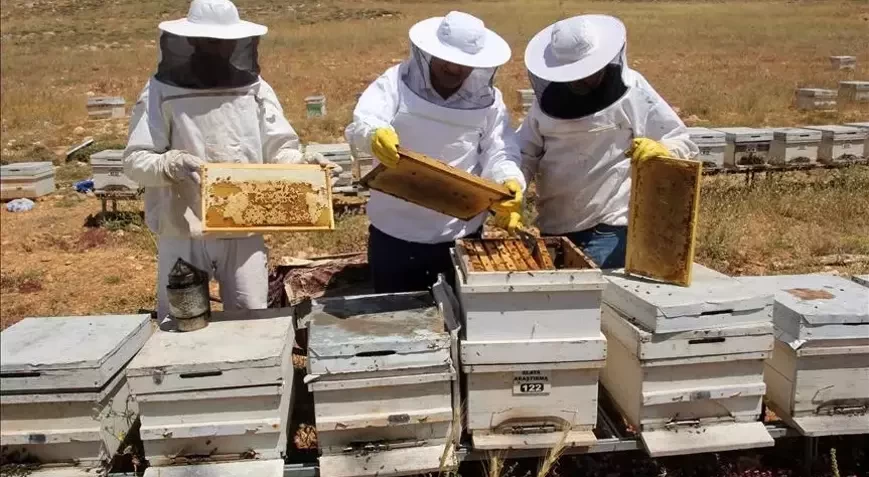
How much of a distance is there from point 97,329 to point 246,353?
723 mm

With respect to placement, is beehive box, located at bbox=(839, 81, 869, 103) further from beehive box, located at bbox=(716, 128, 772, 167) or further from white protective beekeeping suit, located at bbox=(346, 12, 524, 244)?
white protective beekeeping suit, located at bbox=(346, 12, 524, 244)

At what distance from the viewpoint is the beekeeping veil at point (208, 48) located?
299cm

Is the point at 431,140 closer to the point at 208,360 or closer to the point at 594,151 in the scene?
the point at 594,151

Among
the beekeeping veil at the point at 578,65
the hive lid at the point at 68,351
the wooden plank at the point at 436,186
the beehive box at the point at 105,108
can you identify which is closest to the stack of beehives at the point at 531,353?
the wooden plank at the point at 436,186

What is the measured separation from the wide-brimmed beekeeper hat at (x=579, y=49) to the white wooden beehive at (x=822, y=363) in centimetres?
137

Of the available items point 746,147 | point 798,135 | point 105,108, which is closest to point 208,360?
point 746,147

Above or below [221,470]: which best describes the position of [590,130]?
above

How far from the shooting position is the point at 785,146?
858 cm

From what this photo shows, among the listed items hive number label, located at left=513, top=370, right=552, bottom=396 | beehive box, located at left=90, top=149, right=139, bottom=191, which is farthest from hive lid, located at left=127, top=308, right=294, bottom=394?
beehive box, located at left=90, top=149, right=139, bottom=191

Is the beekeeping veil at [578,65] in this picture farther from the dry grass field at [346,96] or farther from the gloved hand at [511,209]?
the dry grass field at [346,96]

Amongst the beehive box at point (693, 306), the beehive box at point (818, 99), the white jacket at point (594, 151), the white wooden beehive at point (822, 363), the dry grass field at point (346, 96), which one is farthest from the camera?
the beehive box at point (818, 99)

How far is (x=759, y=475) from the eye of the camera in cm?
328

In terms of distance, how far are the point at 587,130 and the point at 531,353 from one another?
1.31 meters

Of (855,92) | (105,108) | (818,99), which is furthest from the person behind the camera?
(105,108)
